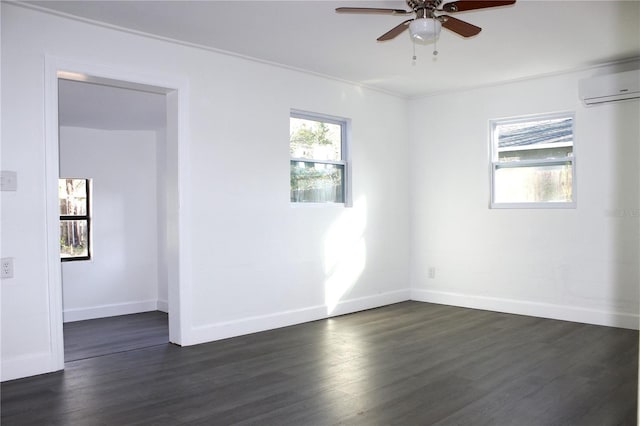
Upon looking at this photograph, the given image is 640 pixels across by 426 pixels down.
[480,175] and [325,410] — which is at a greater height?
[480,175]

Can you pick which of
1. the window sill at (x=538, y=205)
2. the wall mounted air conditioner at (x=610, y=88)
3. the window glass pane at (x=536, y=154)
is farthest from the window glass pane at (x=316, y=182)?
the wall mounted air conditioner at (x=610, y=88)

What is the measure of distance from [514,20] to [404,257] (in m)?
3.34

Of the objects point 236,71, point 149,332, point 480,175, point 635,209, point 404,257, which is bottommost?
point 149,332

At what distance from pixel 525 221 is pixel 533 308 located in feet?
3.06

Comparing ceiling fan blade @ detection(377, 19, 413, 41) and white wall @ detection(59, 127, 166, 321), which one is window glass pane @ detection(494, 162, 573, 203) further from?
white wall @ detection(59, 127, 166, 321)

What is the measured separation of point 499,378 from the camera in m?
3.47

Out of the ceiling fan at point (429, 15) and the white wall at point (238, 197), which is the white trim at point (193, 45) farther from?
the ceiling fan at point (429, 15)

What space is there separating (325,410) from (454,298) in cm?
357

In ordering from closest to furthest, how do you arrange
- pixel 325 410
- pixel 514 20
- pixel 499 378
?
pixel 325 410, pixel 499 378, pixel 514 20

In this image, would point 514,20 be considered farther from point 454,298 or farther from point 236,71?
point 454,298

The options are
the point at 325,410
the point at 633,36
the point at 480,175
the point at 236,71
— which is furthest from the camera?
the point at 480,175

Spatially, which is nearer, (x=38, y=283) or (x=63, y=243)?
(x=38, y=283)

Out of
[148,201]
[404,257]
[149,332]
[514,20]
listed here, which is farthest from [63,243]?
[514,20]

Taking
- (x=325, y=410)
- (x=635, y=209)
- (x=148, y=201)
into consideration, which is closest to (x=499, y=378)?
(x=325, y=410)
